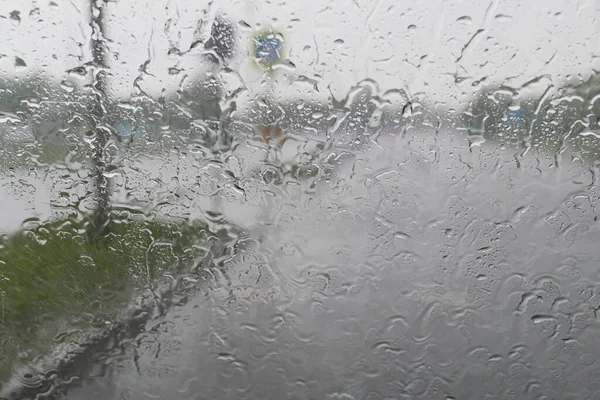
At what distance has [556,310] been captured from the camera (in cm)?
137

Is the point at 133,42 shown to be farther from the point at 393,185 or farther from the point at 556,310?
the point at 556,310

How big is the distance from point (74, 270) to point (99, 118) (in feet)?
1.45

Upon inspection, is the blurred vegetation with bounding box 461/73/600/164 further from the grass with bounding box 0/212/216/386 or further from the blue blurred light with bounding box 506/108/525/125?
the grass with bounding box 0/212/216/386

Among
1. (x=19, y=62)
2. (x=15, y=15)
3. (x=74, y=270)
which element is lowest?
(x=74, y=270)

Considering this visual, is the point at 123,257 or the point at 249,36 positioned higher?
the point at 249,36

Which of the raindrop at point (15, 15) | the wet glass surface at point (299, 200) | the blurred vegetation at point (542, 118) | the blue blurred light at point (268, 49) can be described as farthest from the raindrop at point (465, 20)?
the raindrop at point (15, 15)

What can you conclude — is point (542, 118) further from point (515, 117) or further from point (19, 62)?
point (19, 62)

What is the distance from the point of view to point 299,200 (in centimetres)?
134

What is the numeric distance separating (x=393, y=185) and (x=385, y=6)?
478mm

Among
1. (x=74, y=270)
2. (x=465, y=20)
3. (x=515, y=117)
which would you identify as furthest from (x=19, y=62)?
(x=515, y=117)

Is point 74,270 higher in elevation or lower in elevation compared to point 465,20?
lower

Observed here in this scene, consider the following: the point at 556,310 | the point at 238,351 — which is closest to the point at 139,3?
the point at 238,351

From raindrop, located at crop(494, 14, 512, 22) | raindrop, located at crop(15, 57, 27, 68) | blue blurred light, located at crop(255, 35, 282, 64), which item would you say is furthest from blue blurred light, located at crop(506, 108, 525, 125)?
raindrop, located at crop(15, 57, 27, 68)

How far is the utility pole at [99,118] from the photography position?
124 cm
